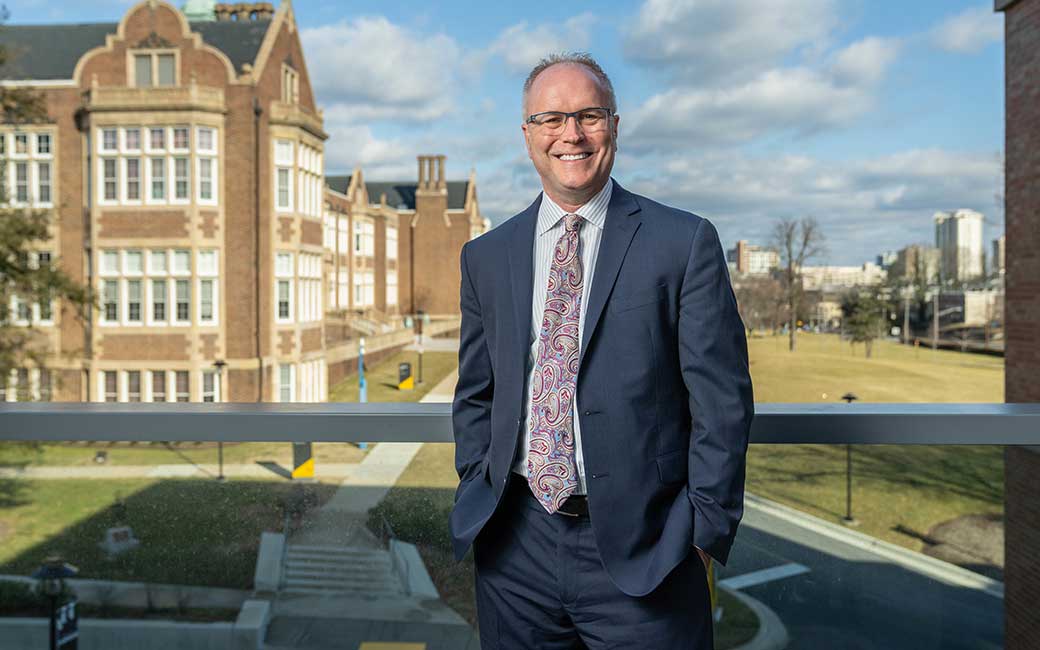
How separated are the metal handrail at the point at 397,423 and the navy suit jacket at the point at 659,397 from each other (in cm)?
60

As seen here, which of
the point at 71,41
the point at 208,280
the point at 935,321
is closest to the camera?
the point at 208,280

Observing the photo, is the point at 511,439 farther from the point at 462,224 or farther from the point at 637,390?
the point at 462,224

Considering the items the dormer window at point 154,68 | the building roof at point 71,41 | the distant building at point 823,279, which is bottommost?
the distant building at point 823,279

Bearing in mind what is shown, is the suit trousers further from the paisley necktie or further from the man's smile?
the man's smile

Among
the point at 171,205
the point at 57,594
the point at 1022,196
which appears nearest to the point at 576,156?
the point at 57,594

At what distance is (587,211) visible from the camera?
1608 millimetres

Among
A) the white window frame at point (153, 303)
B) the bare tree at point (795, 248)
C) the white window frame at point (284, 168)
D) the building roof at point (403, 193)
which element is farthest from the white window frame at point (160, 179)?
the bare tree at point (795, 248)

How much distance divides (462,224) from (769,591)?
54952 millimetres

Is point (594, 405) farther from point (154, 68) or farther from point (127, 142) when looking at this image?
point (154, 68)

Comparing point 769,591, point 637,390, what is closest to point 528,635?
point 637,390

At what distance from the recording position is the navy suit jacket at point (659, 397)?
1.41 meters

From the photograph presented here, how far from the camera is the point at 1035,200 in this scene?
471 inches

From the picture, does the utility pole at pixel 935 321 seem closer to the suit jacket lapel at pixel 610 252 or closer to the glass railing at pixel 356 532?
the glass railing at pixel 356 532

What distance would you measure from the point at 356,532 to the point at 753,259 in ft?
228
